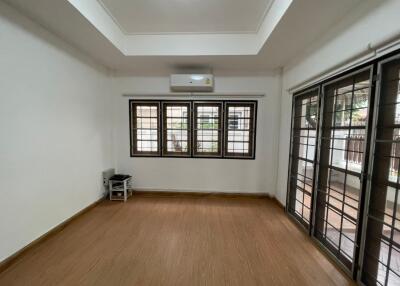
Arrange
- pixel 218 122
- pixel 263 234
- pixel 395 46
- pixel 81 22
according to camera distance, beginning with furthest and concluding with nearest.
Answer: pixel 218 122
pixel 263 234
pixel 81 22
pixel 395 46

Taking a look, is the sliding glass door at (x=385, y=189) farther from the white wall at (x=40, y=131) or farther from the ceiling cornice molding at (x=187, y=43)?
the white wall at (x=40, y=131)

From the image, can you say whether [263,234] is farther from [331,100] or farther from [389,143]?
[331,100]

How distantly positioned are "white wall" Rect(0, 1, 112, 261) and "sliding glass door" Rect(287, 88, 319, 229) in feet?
11.4

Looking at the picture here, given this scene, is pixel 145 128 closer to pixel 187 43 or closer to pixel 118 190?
pixel 118 190

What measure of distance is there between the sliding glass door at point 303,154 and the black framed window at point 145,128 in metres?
2.64

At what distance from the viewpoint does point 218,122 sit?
12.4ft

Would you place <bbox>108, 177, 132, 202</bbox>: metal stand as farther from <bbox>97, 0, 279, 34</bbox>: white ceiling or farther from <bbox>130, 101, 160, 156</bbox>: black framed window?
<bbox>97, 0, 279, 34</bbox>: white ceiling

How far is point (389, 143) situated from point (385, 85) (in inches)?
19.3

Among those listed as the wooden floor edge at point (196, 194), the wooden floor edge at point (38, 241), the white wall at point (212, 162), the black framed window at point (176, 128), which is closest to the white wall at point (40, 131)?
the wooden floor edge at point (38, 241)

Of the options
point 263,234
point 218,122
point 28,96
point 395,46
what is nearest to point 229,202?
point 263,234

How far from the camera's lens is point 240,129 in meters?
3.78

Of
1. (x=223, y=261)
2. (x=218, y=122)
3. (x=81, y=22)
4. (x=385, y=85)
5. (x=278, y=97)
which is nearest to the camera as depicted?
(x=385, y=85)

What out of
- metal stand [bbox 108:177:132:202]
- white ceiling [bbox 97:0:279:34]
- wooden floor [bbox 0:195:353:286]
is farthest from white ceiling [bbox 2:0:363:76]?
wooden floor [bbox 0:195:353:286]

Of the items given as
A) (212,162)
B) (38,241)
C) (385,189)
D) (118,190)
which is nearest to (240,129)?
(212,162)
